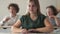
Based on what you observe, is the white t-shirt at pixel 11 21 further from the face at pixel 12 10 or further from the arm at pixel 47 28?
the arm at pixel 47 28

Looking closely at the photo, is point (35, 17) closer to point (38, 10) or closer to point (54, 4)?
point (38, 10)

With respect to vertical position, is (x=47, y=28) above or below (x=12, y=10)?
below

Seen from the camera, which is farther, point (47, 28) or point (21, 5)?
point (21, 5)

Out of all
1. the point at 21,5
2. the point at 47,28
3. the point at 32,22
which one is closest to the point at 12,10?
the point at 21,5

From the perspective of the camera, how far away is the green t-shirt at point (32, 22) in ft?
2.61

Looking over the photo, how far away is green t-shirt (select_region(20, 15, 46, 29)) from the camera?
2.61 ft

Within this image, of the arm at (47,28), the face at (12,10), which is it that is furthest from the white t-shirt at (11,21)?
the arm at (47,28)

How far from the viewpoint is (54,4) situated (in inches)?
35.1

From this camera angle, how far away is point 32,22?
808 millimetres

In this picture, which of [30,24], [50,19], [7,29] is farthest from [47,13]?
[7,29]

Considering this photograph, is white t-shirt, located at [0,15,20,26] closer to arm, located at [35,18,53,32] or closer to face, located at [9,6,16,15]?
face, located at [9,6,16,15]

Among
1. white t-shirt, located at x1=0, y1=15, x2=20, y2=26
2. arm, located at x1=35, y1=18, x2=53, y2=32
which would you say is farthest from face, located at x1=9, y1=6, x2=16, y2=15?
arm, located at x1=35, y1=18, x2=53, y2=32

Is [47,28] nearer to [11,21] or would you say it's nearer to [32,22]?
[32,22]

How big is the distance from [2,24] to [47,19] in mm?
342
